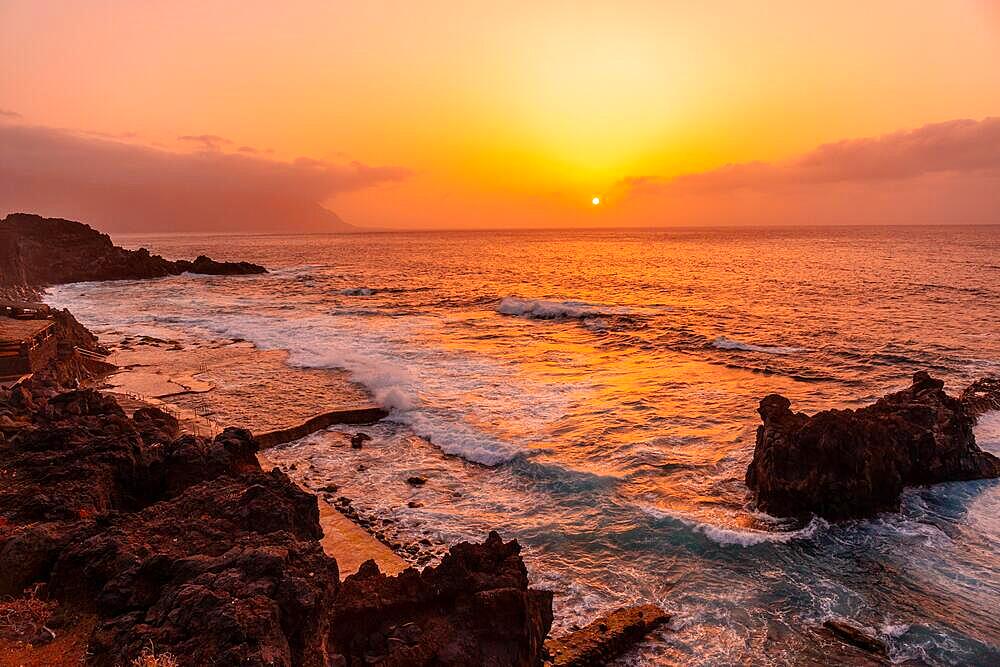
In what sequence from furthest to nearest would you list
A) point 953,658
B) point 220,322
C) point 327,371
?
1. point 220,322
2. point 327,371
3. point 953,658

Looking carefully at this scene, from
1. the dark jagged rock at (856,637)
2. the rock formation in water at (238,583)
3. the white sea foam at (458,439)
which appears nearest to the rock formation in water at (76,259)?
the white sea foam at (458,439)

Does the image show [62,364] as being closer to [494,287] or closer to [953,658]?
[953,658]

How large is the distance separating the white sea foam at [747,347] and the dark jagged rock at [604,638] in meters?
23.6

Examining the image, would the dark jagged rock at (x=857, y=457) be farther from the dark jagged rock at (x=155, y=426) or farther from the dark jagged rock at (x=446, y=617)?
the dark jagged rock at (x=155, y=426)

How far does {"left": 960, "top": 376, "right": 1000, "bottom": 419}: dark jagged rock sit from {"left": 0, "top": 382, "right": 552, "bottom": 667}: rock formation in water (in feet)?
62.6

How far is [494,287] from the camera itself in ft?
211

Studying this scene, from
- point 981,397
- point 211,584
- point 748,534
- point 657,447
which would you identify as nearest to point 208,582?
point 211,584

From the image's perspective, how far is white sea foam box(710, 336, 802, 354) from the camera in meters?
30.1

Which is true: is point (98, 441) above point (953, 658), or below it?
above

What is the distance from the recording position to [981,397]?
2030cm

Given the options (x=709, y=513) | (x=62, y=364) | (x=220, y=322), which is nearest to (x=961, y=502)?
(x=709, y=513)

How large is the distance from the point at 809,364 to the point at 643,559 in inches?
780

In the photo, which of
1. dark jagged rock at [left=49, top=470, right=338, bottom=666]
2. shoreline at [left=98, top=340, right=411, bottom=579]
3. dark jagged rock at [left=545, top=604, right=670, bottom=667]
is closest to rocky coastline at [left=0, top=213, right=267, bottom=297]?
shoreline at [left=98, top=340, right=411, bottom=579]

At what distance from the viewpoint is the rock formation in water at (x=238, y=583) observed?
19.1 ft
